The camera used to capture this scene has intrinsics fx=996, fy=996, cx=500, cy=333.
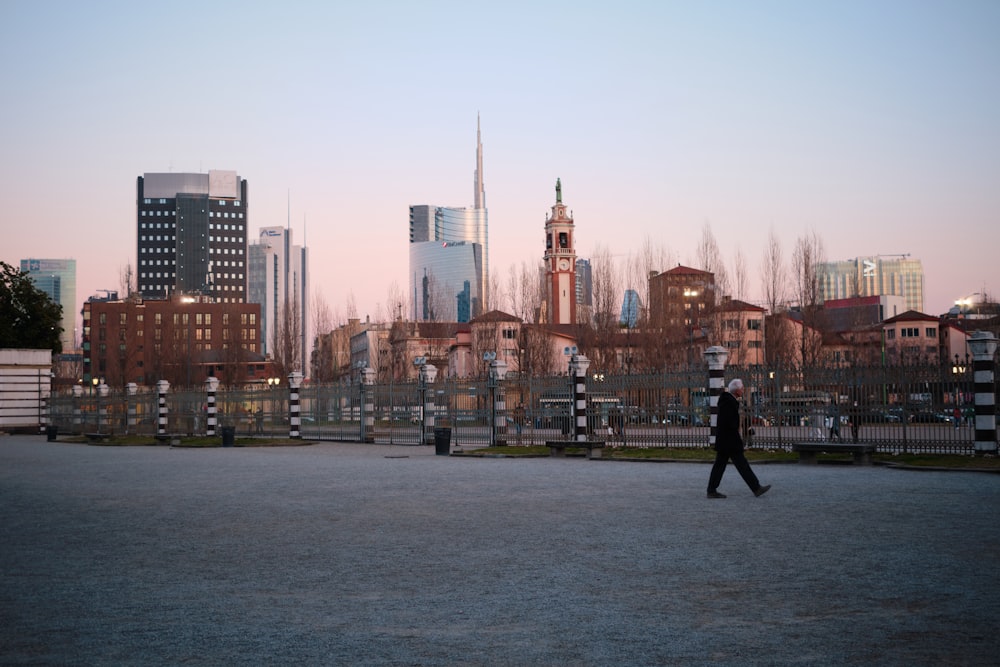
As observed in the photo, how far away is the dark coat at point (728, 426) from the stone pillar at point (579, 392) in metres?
12.9

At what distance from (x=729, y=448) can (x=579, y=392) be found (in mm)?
13831

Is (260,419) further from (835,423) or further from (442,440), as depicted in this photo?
(835,423)

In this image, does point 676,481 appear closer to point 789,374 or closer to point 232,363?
point 789,374

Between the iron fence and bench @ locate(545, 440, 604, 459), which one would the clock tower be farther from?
bench @ locate(545, 440, 604, 459)

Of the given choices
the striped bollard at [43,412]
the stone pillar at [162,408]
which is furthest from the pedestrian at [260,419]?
the striped bollard at [43,412]

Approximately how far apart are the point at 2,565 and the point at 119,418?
43.3 metres

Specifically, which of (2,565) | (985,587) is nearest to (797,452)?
(985,587)

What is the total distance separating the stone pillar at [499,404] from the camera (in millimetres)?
30938

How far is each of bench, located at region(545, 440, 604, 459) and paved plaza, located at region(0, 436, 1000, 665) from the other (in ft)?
30.6

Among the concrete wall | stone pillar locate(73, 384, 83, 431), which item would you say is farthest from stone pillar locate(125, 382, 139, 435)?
the concrete wall

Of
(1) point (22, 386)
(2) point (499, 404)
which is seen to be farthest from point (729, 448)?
(1) point (22, 386)

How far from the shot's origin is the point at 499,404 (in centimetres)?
3155

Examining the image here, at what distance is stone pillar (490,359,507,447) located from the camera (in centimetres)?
3094

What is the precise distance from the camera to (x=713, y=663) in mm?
5461
